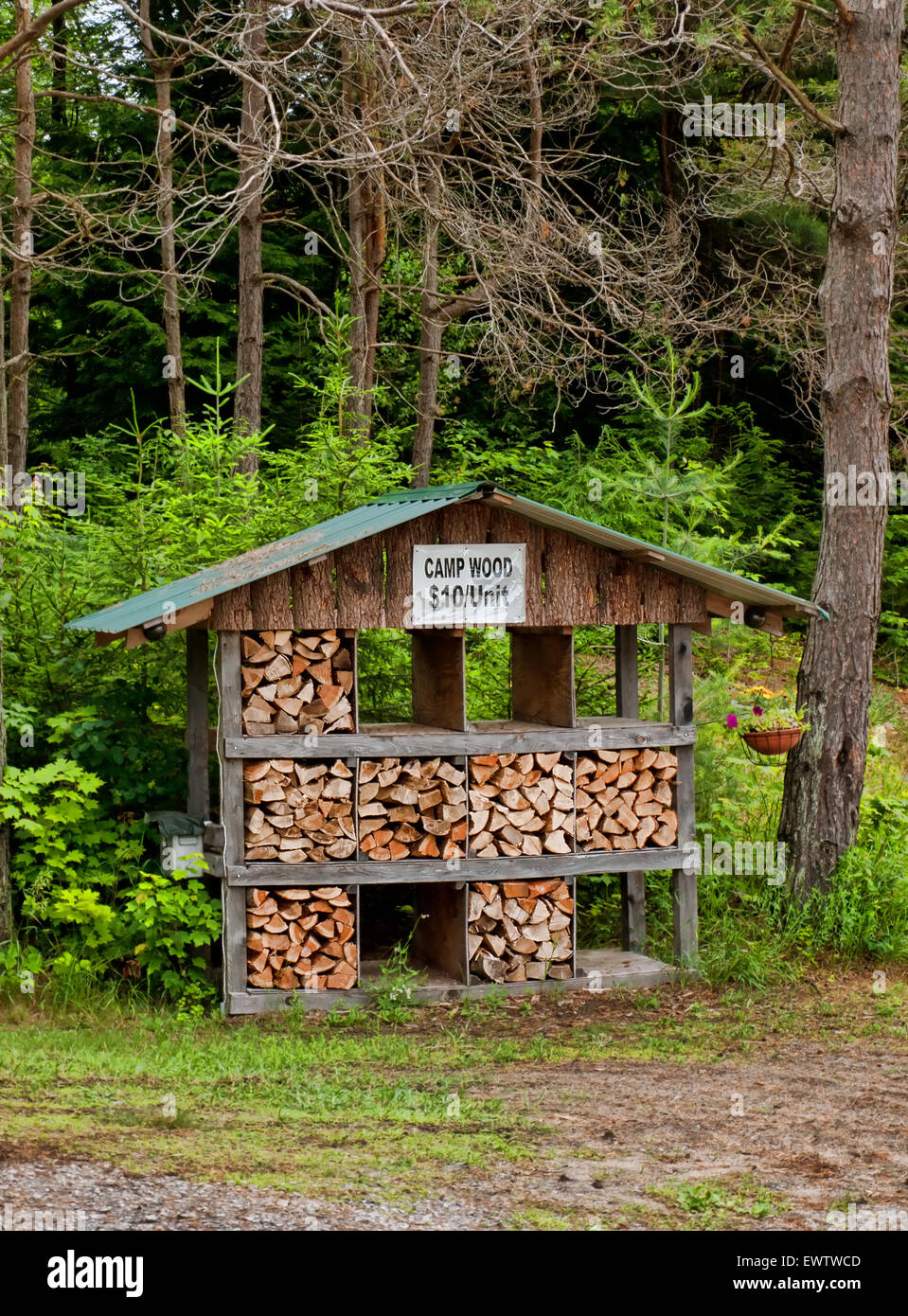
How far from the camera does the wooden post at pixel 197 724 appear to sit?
874 centimetres

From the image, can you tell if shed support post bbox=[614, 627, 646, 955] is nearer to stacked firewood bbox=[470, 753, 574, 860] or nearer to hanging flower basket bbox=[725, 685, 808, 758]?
hanging flower basket bbox=[725, 685, 808, 758]

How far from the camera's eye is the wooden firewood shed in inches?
315

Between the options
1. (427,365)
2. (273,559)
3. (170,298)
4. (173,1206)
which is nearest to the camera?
(173,1206)

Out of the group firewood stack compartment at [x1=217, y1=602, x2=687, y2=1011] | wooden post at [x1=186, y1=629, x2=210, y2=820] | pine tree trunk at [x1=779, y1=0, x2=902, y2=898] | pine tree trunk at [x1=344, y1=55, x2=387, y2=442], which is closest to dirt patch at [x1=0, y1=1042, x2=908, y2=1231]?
firewood stack compartment at [x1=217, y1=602, x2=687, y2=1011]

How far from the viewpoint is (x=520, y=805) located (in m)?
8.45

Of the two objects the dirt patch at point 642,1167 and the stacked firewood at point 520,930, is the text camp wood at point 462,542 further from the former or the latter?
the dirt patch at point 642,1167

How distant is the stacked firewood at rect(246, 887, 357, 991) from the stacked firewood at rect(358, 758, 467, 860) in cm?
41

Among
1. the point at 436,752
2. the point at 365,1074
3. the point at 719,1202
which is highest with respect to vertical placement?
the point at 436,752

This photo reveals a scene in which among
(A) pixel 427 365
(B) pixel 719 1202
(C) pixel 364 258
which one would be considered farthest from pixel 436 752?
(C) pixel 364 258

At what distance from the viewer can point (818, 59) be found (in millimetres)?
17203

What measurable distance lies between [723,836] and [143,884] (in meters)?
4.30

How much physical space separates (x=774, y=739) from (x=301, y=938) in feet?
10.8

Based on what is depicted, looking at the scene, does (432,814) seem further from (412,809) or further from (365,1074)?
(365,1074)
